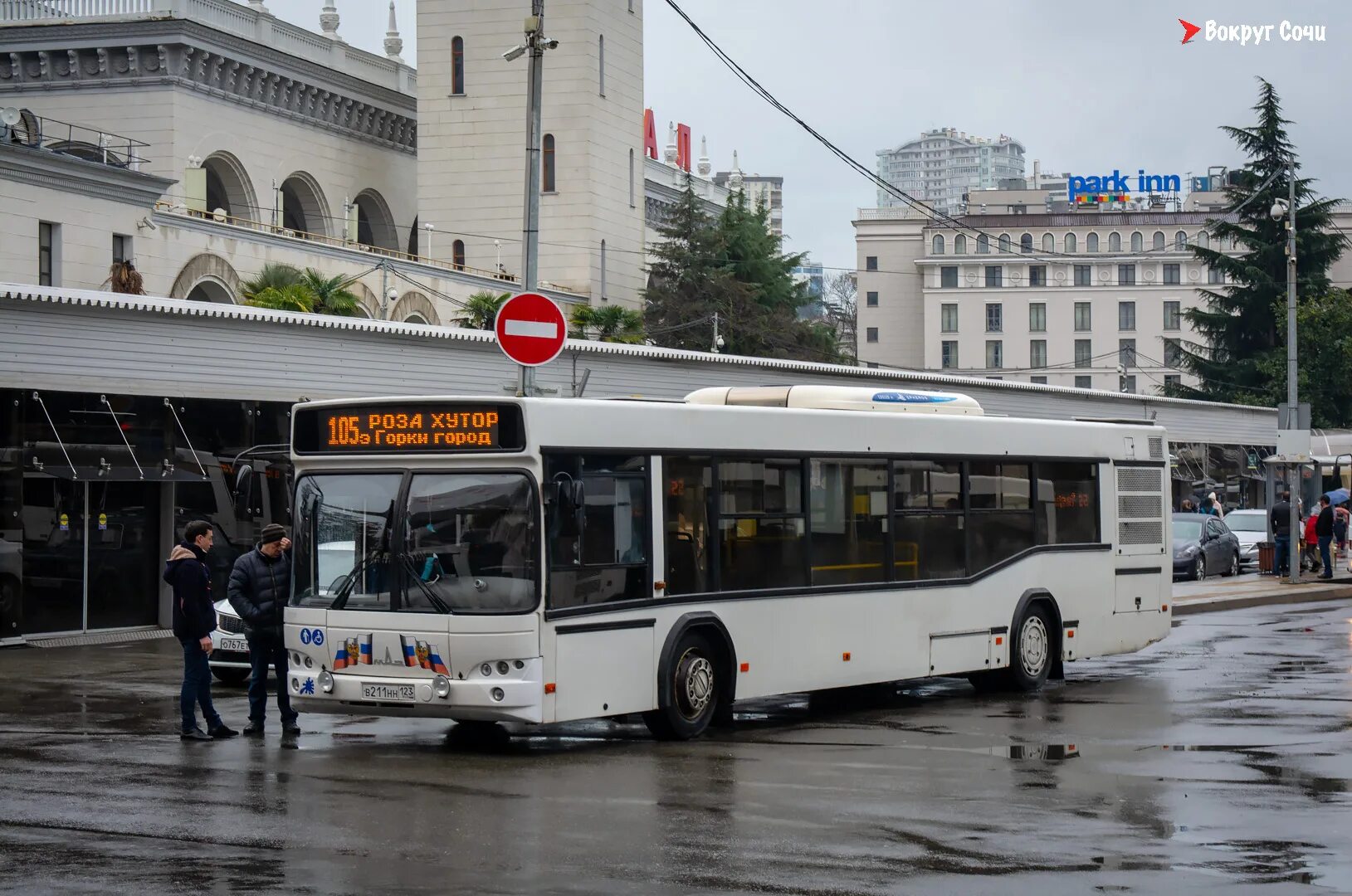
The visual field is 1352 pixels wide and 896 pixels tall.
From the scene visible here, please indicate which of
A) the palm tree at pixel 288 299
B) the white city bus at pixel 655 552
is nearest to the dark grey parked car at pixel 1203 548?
the palm tree at pixel 288 299

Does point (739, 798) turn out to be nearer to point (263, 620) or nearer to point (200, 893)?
point (200, 893)

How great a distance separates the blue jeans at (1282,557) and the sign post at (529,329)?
25147mm

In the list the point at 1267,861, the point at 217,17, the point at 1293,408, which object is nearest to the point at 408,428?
the point at 1267,861

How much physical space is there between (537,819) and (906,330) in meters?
130

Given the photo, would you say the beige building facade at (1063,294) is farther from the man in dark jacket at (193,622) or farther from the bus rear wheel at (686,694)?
the man in dark jacket at (193,622)

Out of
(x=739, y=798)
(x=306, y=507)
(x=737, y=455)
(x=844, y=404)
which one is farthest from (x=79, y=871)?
(x=844, y=404)

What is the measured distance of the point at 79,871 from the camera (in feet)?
28.0

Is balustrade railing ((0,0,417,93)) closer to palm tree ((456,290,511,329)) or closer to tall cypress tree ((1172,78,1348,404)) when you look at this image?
palm tree ((456,290,511,329))

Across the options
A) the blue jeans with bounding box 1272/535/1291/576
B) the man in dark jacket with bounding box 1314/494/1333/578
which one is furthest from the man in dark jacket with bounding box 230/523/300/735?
the blue jeans with bounding box 1272/535/1291/576

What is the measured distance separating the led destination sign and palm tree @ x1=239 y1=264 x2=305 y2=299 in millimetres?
32575

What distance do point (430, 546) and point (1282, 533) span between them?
1147 inches

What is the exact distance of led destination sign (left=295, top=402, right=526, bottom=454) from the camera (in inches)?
496

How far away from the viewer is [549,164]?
2707 inches

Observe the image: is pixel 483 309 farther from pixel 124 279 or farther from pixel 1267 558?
pixel 1267 558
